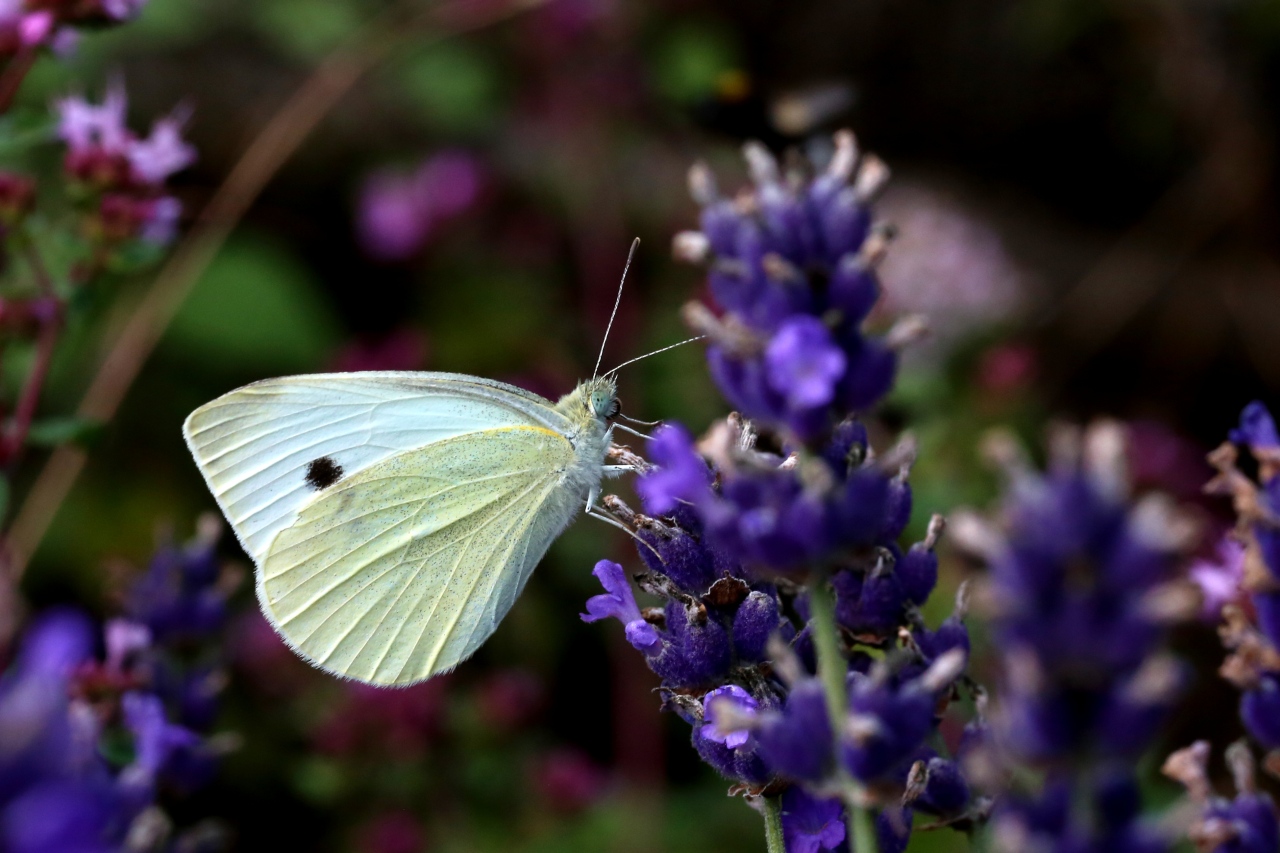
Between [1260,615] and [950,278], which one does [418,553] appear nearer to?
[1260,615]

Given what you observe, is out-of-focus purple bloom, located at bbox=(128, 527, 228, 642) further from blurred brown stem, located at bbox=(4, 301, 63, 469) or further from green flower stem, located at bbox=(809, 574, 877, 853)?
green flower stem, located at bbox=(809, 574, 877, 853)

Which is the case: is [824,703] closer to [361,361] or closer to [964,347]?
[361,361]

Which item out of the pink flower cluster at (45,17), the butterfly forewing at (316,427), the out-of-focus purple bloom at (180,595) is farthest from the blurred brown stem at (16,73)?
the out-of-focus purple bloom at (180,595)

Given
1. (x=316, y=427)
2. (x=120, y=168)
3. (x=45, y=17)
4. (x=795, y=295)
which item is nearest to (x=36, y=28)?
(x=45, y=17)

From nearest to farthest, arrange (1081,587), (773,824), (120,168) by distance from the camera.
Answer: (1081,587), (773,824), (120,168)

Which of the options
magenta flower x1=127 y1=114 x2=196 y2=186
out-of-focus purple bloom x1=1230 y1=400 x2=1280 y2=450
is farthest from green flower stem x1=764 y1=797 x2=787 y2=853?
magenta flower x1=127 y1=114 x2=196 y2=186

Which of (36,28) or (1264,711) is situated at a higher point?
(1264,711)
